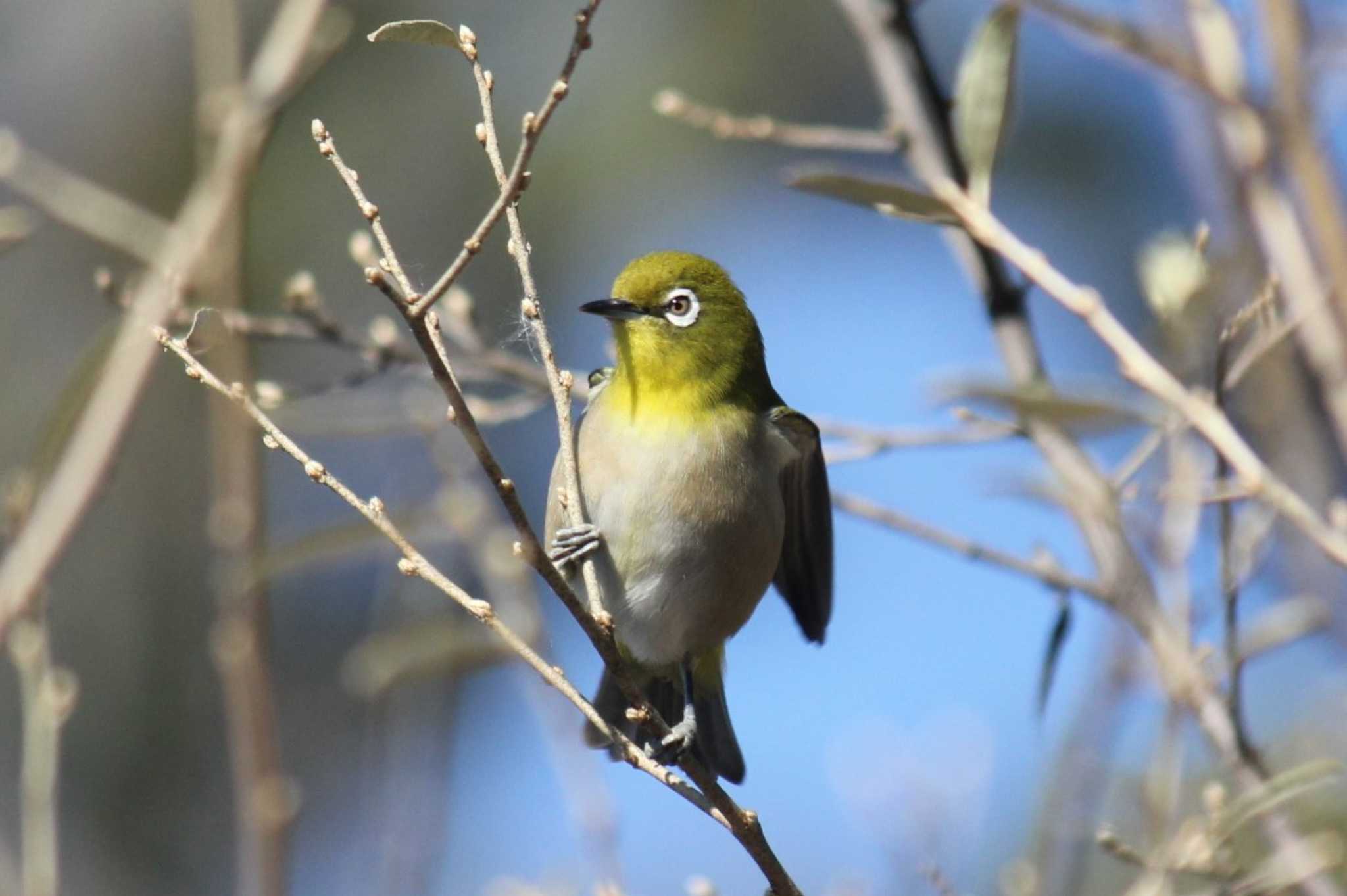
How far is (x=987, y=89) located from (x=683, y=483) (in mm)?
1202

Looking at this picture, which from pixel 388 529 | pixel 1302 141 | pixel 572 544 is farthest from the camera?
pixel 572 544

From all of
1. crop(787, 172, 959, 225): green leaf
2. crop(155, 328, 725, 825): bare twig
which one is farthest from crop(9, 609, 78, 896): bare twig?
crop(787, 172, 959, 225): green leaf

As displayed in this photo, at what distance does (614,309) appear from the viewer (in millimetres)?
4121

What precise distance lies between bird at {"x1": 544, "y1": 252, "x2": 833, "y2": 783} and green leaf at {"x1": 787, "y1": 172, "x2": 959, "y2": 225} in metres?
0.72

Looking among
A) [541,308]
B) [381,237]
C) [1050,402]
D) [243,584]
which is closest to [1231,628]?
[1050,402]

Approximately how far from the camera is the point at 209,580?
10422 millimetres

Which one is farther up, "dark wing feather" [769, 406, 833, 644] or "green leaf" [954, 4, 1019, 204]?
"green leaf" [954, 4, 1019, 204]

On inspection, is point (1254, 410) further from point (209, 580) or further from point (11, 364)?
point (11, 364)

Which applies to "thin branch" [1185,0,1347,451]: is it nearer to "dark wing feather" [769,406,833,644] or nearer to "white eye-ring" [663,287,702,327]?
"white eye-ring" [663,287,702,327]

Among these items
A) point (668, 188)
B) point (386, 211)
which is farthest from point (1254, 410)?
point (668, 188)

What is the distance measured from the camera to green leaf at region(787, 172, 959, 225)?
3125mm

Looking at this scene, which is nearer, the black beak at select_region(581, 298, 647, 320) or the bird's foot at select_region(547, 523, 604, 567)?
the bird's foot at select_region(547, 523, 604, 567)

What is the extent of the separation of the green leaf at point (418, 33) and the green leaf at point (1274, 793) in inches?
71.8

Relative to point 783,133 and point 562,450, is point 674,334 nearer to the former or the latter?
point 783,133
